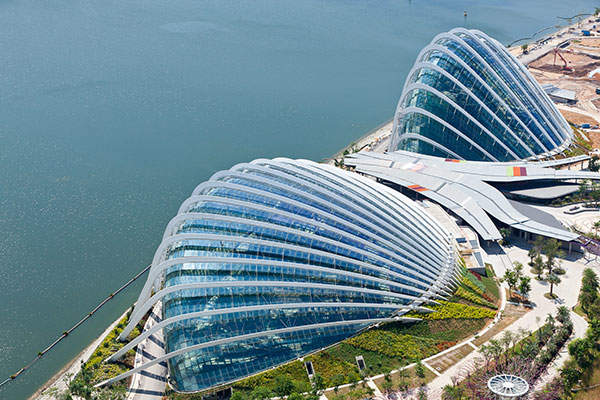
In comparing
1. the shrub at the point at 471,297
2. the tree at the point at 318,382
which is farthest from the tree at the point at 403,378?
the shrub at the point at 471,297

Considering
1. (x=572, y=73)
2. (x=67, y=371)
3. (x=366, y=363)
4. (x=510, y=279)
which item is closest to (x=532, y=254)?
(x=510, y=279)

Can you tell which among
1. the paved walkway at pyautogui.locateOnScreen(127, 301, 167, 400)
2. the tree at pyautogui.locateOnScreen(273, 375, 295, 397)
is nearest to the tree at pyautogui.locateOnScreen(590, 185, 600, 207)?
the tree at pyautogui.locateOnScreen(273, 375, 295, 397)

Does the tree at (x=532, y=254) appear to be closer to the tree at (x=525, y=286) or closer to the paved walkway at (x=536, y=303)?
the paved walkway at (x=536, y=303)

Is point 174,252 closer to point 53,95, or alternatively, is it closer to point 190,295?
point 190,295

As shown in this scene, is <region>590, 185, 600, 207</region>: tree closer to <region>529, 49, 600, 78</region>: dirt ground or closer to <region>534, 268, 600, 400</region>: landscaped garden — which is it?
<region>534, 268, 600, 400</region>: landscaped garden

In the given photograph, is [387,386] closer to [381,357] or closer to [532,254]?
[381,357]

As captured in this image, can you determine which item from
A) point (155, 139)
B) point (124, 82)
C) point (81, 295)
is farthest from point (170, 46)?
point (81, 295)
